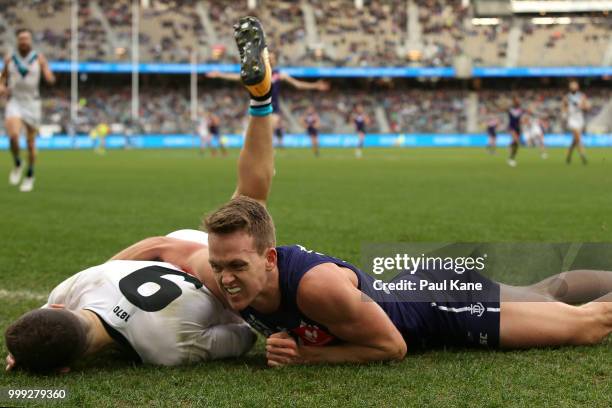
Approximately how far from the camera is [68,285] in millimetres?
3988

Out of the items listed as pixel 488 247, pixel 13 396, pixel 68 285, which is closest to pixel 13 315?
pixel 68 285

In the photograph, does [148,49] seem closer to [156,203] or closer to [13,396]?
[156,203]

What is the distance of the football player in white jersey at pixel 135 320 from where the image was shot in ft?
11.0

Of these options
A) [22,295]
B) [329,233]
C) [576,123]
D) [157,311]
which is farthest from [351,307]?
[576,123]

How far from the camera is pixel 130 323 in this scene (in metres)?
3.66

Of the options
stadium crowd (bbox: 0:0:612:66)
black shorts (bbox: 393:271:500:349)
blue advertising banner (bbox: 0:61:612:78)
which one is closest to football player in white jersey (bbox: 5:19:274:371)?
black shorts (bbox: 393:271:500:349)

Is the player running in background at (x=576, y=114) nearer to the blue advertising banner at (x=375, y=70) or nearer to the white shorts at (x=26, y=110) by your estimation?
the white shorts at (x=26, y=110)

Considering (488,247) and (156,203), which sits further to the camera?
(156,203)

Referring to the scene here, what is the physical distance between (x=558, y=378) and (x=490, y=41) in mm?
51085

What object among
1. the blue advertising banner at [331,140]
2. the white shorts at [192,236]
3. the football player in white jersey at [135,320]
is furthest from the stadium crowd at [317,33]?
the football player in white jersey at [135,320]

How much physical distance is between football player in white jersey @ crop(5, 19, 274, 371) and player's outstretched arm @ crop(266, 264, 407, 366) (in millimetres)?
364

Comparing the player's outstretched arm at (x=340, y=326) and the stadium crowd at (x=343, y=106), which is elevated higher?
the player's outstretched arm at (x=340, y=326)

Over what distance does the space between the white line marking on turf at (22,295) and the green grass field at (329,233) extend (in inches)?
0.5

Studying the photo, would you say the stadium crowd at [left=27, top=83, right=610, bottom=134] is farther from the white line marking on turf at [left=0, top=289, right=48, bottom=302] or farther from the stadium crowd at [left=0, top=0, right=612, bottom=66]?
the white line marking on turf at [left=0, top=289, right=48, bottom=302]
